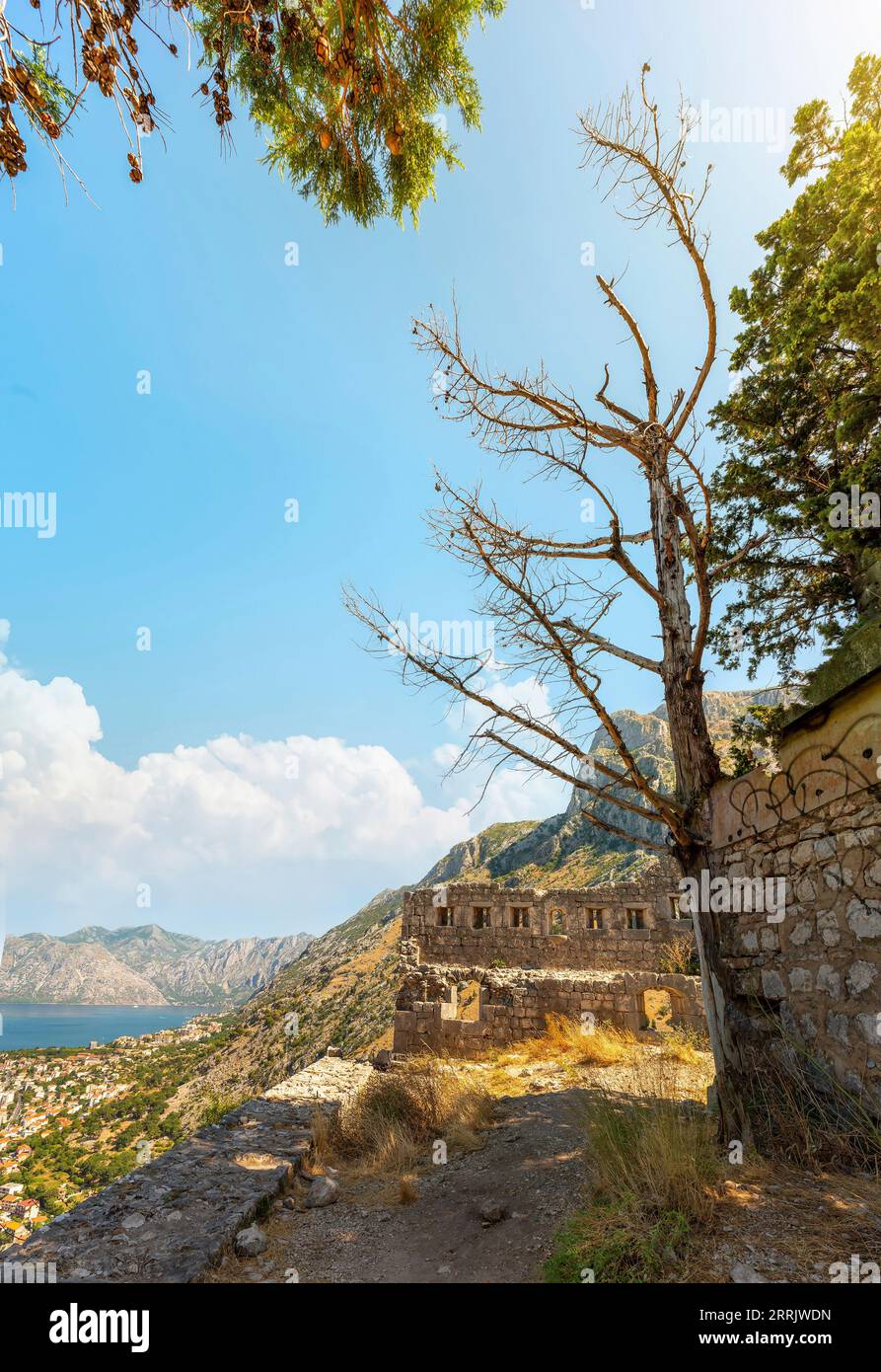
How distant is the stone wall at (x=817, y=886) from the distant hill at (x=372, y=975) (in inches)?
58.1

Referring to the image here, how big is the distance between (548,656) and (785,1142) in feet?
13.0

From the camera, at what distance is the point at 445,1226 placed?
4.44m

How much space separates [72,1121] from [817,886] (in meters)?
45.7

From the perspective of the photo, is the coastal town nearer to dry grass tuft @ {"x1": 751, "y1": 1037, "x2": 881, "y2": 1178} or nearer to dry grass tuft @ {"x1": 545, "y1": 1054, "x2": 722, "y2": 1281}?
dry grass tuft @ {"x1": 545, "y1": 1054, "x2": 722, "y2": 1281}

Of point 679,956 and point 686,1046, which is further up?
point 679,956

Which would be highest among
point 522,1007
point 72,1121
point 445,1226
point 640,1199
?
point 640,1199

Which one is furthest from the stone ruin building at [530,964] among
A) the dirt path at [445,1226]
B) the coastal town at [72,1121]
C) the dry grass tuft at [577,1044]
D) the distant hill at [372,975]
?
the dirt path at [445,1226]

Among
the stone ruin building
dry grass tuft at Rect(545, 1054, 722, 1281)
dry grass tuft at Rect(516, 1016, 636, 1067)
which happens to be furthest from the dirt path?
the stone ruin building

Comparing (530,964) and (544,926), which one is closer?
(530,964)

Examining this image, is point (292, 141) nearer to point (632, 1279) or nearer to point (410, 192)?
point (410, 192)

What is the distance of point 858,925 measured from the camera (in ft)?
12.7

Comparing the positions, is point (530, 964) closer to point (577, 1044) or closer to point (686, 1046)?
point (577, 1044)

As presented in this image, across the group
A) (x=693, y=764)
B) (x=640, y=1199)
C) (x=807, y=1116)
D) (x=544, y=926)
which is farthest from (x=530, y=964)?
(x=640, y=1199)
